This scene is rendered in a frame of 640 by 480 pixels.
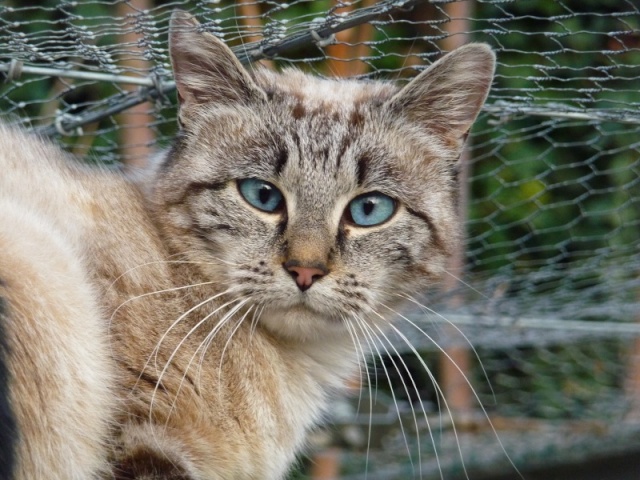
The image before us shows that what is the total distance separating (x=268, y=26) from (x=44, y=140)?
75 cm

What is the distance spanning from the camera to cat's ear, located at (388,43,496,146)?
228 cm

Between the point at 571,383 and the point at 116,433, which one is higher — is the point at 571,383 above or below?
below

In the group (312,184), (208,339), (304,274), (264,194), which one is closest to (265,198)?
(264,194)

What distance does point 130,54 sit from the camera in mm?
2422

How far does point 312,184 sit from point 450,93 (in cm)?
47

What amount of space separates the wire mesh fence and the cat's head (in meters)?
0.20

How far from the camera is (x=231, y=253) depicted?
7.06 ft

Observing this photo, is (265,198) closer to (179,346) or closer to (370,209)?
(370,209)

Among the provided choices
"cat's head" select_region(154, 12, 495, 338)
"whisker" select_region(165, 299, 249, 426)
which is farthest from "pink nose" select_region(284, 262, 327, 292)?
"whisker" select_region(165, 299, 249, 426)

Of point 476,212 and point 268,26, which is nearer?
point 268,26

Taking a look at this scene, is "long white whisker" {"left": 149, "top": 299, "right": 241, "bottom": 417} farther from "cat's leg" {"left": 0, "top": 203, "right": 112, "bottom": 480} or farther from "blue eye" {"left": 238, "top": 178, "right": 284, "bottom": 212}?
"blue eye" {"left": 238, "top": 178, "right": 284, "bottom": 212}

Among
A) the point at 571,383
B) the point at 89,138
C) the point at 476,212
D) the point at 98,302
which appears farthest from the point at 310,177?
the point at 571,383

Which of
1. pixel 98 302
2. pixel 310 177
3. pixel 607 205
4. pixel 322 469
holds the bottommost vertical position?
pixel 322 469

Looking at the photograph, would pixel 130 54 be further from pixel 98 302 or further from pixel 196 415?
pixel 196 415
